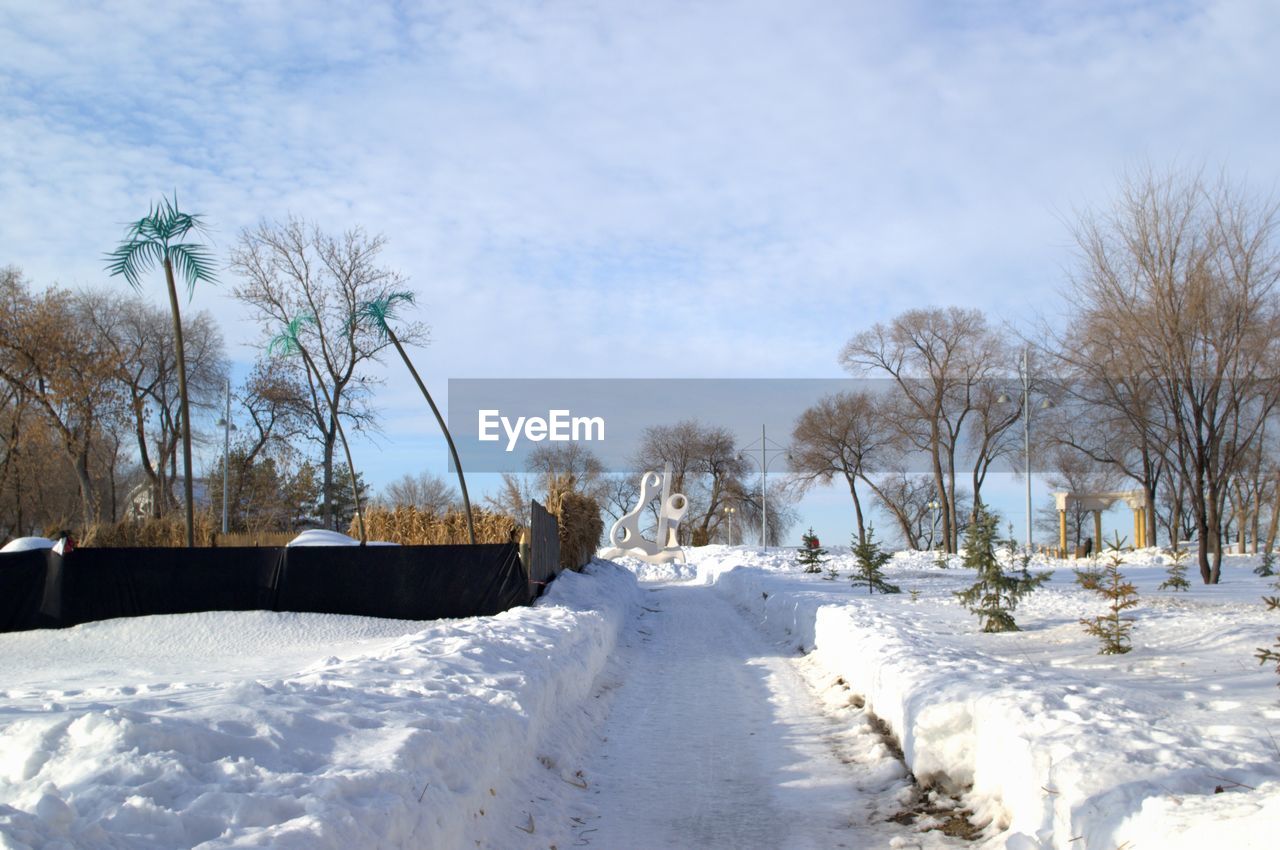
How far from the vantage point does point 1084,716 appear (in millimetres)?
6477

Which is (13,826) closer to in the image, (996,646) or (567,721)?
(567,721)

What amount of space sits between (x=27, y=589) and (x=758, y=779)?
14727 millimetres

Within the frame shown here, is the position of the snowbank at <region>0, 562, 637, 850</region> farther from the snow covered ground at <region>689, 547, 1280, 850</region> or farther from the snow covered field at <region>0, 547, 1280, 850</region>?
the snow covered ground at <region>689, 547, 1280, 850</region>

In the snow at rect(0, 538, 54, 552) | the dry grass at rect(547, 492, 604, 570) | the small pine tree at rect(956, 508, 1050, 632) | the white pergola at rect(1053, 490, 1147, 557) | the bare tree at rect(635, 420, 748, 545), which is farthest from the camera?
the bare tree at rect(635, 420, 748, 545)

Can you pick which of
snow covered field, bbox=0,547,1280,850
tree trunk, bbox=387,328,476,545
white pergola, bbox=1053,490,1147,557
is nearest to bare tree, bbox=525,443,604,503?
white pergola, bbox=1053,490,1147,557

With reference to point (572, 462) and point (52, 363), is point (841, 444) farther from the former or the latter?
point (52, 363)

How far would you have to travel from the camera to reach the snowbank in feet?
12.7

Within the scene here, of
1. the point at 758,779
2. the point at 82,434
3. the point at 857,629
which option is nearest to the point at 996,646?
the point at 857,629

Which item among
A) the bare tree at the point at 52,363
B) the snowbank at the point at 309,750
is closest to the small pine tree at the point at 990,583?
the snowbank at the point at 309,750

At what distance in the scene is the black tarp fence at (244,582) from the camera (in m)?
16.4

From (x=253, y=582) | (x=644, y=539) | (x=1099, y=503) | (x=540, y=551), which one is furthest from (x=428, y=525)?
(x=1099, y=503)

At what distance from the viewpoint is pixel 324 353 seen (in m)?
39.1

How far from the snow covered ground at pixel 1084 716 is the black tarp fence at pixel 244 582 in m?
6.23

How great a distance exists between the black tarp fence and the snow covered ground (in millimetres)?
6229
